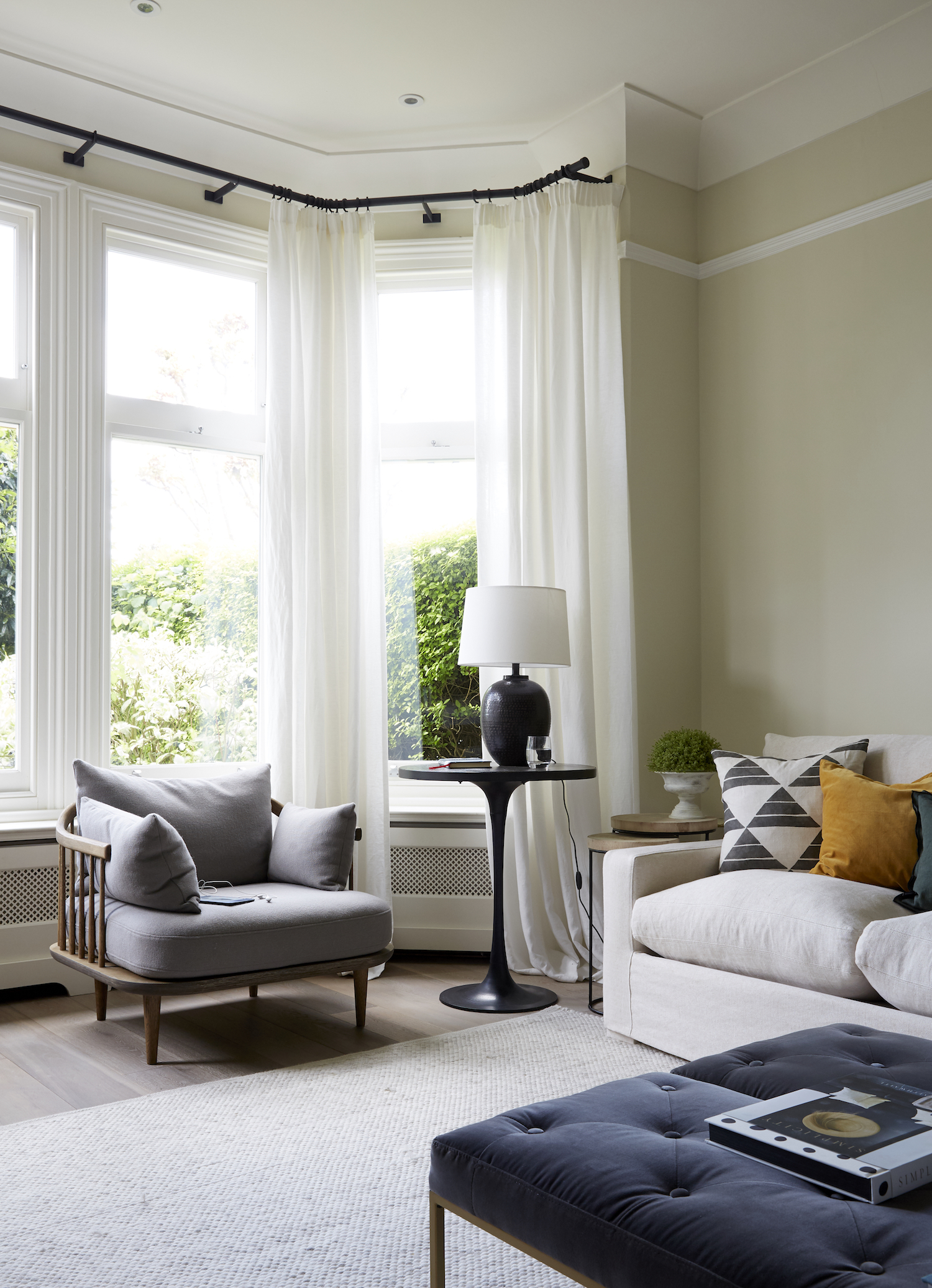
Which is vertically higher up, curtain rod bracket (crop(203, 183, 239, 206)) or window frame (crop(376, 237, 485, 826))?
curtain rod bracket (crop(203, 183, 239, 206))

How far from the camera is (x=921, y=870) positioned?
2.66 meters

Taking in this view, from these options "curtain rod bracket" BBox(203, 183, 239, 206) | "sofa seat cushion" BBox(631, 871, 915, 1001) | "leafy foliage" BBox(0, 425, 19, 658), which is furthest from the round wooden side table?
"curtain rod bracket" BBox(203, 183, 239, 206)

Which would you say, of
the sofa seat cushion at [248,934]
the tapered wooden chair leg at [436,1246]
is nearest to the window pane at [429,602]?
the sofa seat cushion at [248,934]

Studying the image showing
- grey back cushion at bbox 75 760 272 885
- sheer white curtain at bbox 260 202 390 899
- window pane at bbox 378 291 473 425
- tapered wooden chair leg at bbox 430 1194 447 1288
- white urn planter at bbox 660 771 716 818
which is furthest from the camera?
window pane at bbox 378 291 473 425

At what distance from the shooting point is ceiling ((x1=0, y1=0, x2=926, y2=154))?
11.5ft

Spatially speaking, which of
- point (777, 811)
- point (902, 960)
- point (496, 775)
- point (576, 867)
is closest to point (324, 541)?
point (496, 775)

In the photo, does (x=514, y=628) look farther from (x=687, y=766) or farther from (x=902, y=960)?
(x=902, y=960)

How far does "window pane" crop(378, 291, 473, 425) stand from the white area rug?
8.66 feet

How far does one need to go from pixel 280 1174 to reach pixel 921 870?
5.60ft

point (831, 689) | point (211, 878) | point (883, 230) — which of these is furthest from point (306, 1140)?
point (883, 230)

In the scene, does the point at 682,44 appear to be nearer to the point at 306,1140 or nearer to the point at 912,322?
the point at 912,322

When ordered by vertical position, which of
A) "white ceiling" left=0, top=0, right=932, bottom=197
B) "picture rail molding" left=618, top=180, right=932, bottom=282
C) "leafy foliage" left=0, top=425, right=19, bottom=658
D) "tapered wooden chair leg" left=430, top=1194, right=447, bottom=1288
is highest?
"white ceiling" left=0, top=0, right=932, bottom=197

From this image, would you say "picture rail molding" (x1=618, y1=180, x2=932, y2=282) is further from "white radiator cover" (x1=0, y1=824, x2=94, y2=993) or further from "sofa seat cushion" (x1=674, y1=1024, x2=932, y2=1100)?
"white radiator cover" (x1=0, y1=824, x2=94, y2=993)

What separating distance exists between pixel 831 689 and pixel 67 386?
10.1 feet
